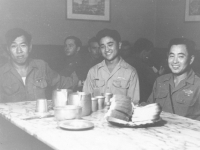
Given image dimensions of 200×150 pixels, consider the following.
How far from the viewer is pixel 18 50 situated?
299 cm

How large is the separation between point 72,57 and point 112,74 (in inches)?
43.6

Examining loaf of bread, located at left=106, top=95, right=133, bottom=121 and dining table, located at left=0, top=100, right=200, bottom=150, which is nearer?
dining table, located at left=0, top=100, right=200, bottom=150

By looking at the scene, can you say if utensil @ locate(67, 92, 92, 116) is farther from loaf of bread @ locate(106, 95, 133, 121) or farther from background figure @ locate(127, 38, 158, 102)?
background figure @ locate(127, 38, 158, 102)

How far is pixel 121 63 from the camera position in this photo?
114 inches

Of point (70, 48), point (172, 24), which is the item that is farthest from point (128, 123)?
point (172, 24)

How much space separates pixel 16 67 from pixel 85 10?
1493 millimetres

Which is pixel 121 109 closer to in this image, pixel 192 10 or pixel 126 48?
pixel 126 48

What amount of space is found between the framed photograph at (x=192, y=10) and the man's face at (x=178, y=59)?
1980 mm

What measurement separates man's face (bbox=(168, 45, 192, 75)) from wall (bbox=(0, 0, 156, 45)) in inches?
76.4

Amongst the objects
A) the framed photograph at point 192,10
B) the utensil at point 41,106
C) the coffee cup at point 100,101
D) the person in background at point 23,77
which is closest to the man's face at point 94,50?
the person in background at point 23,77

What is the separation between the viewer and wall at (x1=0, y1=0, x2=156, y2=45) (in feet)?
11.8

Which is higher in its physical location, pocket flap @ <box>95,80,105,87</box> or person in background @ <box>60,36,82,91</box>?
person in background @ <box>60,36,82,91</box>

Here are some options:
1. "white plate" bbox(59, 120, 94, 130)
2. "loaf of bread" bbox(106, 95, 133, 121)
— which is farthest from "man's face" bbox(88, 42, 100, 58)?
"white plate" bbox(59, 120, 94, 130)

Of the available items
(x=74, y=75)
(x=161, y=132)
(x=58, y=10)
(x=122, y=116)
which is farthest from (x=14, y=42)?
(x=161, y=132)
